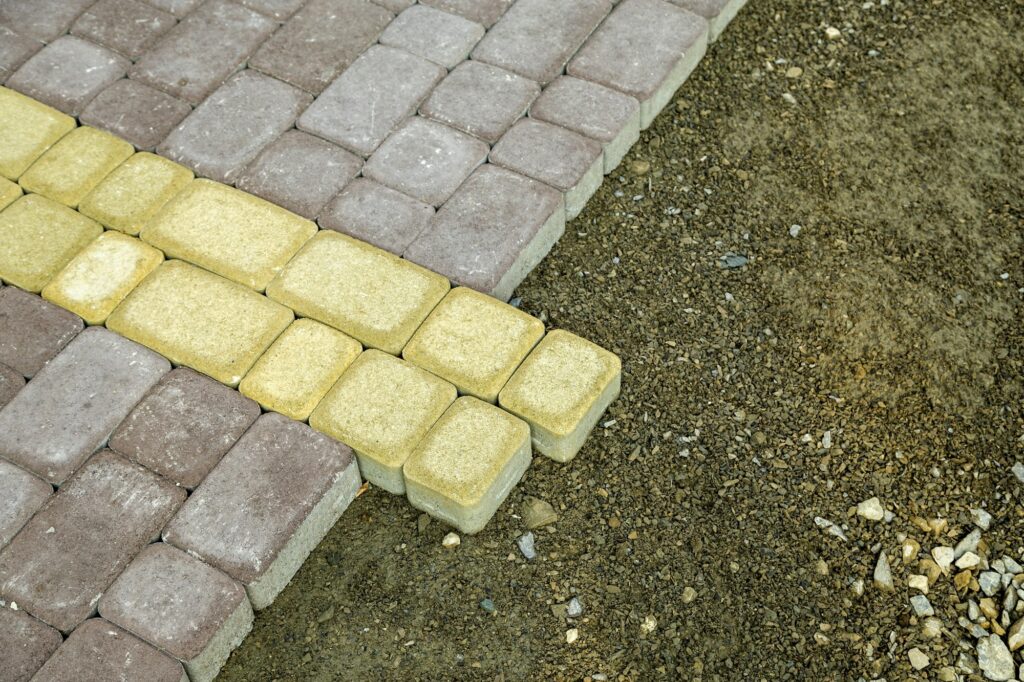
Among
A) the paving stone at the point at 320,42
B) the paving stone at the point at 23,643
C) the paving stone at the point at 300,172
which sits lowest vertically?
the paving stone at the point at 23,643

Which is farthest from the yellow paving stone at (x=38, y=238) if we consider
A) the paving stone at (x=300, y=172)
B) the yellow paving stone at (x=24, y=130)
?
the paving stone at (x=300, y=172)

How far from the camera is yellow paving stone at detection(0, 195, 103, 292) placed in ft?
11.2

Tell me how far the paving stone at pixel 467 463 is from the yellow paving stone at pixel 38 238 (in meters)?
1.39

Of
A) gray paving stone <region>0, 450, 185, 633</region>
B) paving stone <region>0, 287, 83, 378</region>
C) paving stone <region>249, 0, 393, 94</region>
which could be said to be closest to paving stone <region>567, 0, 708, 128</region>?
paving stone <region>249, 0, 393, 94</region>

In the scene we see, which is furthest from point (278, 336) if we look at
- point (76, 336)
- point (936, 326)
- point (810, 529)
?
point (936, 326)

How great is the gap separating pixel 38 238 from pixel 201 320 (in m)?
0.68

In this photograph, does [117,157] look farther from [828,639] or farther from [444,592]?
[828,639]

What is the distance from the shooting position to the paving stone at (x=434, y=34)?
3984mm

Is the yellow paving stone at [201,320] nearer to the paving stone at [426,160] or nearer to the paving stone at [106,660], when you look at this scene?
the paving stone at [426,160]

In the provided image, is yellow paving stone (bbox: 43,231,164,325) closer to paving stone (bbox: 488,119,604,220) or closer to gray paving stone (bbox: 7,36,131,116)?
gray paving stone (bbox: 7,36,131,116)

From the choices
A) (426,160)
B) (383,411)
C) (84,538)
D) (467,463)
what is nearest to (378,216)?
(426,160)

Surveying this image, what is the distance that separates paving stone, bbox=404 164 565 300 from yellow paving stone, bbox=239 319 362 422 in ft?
1.35

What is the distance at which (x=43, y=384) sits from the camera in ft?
10.4

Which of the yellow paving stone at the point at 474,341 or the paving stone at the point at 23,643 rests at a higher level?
the yellow paving stone at the point at 474,341
